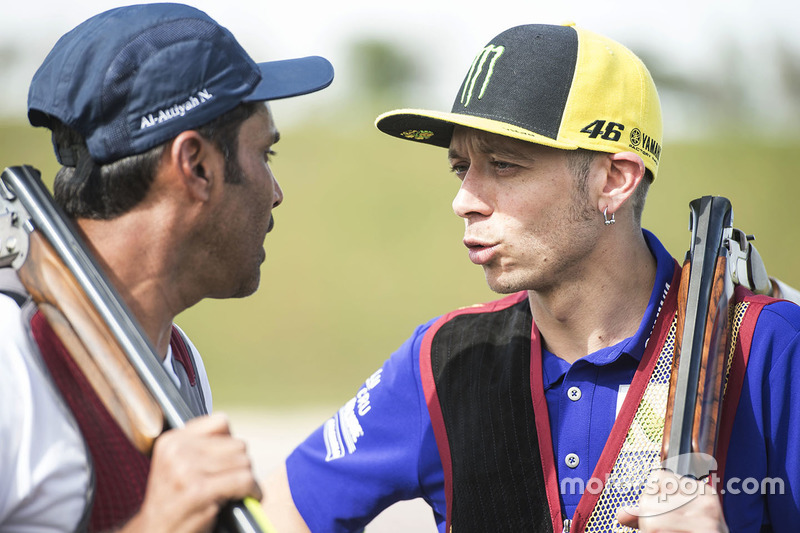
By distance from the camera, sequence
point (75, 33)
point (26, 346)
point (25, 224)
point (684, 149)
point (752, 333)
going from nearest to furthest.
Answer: point (26, 346), point (25, 224), point (75, 33), point (752, 333), point (684, 149)

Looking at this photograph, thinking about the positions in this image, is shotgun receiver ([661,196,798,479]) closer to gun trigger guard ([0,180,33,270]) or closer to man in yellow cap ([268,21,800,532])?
man in yellow cap ([268,21,800,532])

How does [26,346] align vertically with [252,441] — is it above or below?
above

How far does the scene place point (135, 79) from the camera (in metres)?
1.96

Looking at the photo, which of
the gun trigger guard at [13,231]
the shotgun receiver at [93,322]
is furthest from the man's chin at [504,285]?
the gun trigger guard at [13,231]

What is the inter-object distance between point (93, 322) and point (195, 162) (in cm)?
49

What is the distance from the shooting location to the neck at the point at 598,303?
2.72 meters

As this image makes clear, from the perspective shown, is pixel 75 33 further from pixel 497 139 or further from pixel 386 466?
pixel 386 466

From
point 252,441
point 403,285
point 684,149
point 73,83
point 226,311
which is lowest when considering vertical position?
point 252,441

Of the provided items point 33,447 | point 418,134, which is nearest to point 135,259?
point 33,447

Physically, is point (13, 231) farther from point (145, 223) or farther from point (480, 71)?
point (480, 71)

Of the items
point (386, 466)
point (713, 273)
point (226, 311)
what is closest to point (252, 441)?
point (226, 311)

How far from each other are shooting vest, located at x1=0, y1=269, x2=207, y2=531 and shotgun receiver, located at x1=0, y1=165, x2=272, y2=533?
2cm

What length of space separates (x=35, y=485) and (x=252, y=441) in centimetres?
813

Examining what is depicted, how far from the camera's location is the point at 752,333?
8.04 feet
